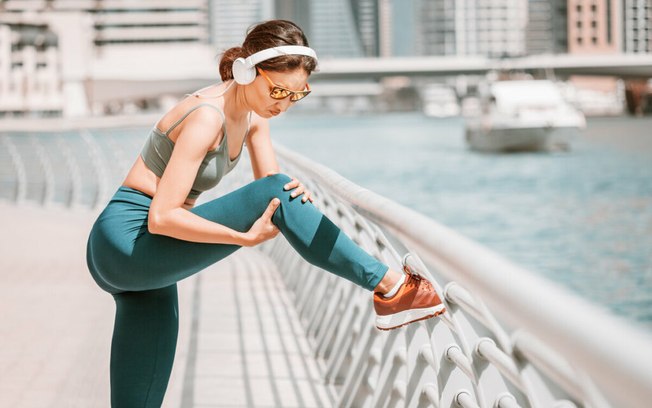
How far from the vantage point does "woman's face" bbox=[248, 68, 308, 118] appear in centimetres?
288

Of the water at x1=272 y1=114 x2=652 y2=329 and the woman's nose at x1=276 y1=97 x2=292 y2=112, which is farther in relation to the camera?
the water at x1=272 y1=114 x2=652 y2=329

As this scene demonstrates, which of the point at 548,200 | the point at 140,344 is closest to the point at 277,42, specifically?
the point at 140,344

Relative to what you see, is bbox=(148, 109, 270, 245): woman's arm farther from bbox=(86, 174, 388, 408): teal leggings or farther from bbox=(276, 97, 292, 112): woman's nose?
bbox=(276, 97, 292, 112): woman's nose

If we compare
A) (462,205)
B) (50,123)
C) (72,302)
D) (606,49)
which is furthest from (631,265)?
(606,49)

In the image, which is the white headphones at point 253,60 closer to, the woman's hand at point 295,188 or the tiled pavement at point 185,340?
the woman's hand at point 295,188

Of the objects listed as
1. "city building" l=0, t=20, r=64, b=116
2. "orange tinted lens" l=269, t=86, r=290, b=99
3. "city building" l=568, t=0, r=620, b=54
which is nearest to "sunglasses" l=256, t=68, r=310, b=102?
"orange tinted lens" l=269, t=86, r=290, b=99

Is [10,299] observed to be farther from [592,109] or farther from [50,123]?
[592,109]

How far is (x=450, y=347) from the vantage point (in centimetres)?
271

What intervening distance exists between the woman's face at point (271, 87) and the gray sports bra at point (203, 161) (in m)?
0.12

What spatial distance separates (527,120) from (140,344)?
6028cm

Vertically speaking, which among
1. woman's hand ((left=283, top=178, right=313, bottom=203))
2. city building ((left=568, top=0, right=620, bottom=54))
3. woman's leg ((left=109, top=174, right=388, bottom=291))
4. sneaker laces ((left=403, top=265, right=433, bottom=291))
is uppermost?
woman's hand ((left=283, top=178, right=313, bottom=203))

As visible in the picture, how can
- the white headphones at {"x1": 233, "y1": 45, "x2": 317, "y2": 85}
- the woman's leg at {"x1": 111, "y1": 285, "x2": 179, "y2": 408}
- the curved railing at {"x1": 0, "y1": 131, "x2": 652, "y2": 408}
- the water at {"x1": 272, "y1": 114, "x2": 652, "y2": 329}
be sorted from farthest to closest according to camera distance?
the water at {"x1": 272, "y1": 114, "x2": 652, "y2": 329} → the woman's leg at {"x1": 111, "y1": 285, "x2": 179, "y2": 408} → the white headphones at {"x1": 233, "y1": 45, "x2": 317, "y2": 85} → the curved railing at {"x1": 0, "y1": 131, "x2": 652, "y2": 408}

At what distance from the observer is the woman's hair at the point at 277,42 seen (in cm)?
288

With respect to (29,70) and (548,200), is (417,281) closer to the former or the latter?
(548,200)
